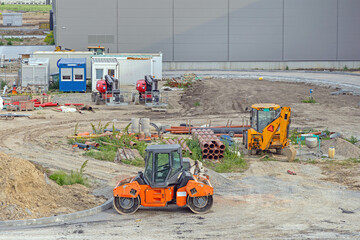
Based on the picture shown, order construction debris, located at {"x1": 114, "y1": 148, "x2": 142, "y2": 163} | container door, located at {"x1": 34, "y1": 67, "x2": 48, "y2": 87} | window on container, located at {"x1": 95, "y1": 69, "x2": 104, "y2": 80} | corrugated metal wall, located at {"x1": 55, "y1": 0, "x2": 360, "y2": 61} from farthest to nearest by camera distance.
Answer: corrugated metal wall, located at {"x1": 55, "y1": 0, "x2": 360, "y2": 61}
container door, located at {"x1": 34, "y1": 67, "x2": 48, "y2": 87}
window on container, located at {"x1": 95, "y1": 69, "x2": 104, "y2": 80}
construction debris, located at {"x1": 114, "y1": 148, "x2": 142, "y2": 163}

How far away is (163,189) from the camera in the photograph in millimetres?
15977

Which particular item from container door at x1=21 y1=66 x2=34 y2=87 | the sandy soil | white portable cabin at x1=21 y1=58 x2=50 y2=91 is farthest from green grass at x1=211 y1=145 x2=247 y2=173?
container door at x1=21 y1=66 x2=34 y2=87

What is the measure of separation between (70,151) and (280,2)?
4528cm

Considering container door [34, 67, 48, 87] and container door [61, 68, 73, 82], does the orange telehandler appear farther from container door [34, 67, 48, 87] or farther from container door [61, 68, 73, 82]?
container door [34, 67, 48, 87]

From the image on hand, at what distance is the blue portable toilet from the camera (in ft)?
150

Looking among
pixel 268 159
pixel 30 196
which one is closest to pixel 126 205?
pixel 30 196

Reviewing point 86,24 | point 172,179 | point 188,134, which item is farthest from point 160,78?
point 172,179

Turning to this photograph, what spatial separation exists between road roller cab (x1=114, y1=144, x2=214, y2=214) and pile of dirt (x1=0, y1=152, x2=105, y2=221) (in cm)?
145

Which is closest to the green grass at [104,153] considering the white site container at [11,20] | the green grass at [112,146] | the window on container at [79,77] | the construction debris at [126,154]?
the green grass at [112,146]

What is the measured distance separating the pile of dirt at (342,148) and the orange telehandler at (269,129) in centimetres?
242

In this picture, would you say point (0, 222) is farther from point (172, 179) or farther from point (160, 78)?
point (160, 78)

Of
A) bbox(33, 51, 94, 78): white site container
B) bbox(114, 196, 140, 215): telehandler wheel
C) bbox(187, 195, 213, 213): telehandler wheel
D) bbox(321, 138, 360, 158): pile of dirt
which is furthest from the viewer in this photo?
bbox(33, 51, 94, 78): white site container

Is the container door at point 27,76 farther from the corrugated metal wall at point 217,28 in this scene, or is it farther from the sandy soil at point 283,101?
the corrugated metal wall at point 217,28

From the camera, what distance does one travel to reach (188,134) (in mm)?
29875
